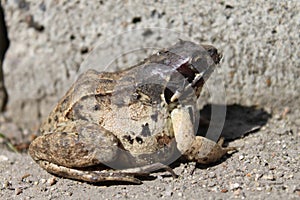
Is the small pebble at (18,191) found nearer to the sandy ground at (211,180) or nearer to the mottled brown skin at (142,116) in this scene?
the sandy ground at (211,180)

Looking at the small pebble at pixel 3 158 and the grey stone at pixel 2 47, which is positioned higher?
the grey stone at pixel 2 47

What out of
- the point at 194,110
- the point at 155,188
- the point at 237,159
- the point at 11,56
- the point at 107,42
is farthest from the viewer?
the point at 11,56

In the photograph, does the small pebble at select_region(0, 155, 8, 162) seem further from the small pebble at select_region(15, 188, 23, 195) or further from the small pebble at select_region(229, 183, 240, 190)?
the small pebble at select_region(229, 183, 240, 190)

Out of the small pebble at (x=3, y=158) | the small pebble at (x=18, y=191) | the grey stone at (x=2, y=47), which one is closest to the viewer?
the small pebble at (x=18, y=191)

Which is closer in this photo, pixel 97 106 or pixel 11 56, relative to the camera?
pixel 97 106

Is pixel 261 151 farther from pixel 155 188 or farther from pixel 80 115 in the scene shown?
pixel 80 115

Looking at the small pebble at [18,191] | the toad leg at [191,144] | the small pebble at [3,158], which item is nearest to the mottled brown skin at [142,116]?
the toad leg at [191,144]

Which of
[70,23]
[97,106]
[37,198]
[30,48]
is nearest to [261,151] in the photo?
[97,106]
